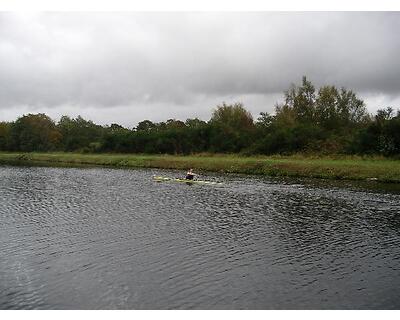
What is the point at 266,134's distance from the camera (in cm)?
8550

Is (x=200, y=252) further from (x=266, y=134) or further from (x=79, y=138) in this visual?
(x=79, y=138)

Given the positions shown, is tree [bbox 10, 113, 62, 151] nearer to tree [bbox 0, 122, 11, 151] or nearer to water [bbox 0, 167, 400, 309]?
tree [bbox 0, 122, 11, 151]

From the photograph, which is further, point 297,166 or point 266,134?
point 266,134

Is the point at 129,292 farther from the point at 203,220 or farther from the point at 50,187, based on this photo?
the point at 50,187

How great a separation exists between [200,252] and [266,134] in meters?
66.5

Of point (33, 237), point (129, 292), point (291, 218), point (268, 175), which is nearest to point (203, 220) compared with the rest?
point (291, 218)

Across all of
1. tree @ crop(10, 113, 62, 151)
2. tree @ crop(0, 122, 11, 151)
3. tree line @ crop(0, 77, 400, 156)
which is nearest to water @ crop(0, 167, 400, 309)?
tree line @ crop(0, 77, 400, 156)

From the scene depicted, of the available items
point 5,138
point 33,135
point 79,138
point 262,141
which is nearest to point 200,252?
point 262,141

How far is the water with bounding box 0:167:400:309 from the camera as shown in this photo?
50.6 feet

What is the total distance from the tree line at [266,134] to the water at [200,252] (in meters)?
31.5

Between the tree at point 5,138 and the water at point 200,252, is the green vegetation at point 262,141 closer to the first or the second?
the tree at point 5,138

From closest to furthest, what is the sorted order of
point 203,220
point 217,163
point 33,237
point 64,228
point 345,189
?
point 33,237, point 64,228, point 203,220, point 345,189, point 217,163

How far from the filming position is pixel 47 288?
632 inches

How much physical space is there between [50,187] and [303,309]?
36799 millimetres
